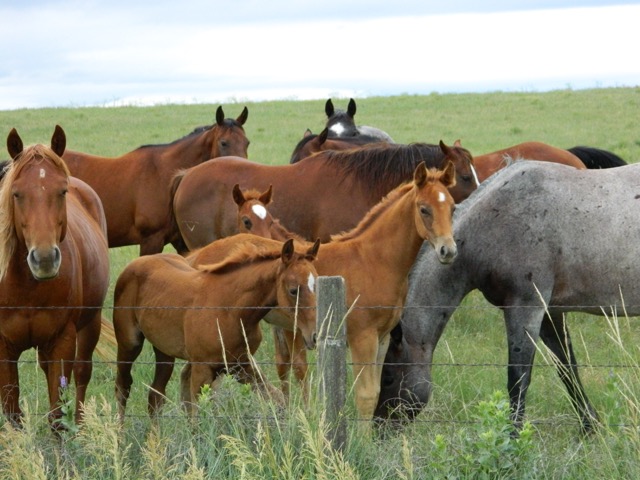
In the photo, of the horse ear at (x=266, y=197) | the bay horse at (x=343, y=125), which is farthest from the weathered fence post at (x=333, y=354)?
the bay horse at (x=343, y=125)

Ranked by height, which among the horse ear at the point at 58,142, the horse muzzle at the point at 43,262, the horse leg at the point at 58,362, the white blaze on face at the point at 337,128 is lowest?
the horse leg at the point at 58,362

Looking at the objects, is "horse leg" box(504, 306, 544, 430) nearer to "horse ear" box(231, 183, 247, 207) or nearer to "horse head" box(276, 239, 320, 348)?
"horse head" box(276, 239, 320, 348)

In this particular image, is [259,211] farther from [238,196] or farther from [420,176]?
[420,176]

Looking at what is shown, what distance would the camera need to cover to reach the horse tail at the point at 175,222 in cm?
993

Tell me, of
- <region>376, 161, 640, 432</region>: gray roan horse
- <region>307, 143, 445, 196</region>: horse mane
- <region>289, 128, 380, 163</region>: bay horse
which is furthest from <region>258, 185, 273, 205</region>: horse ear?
<region>289, 128, 380, 163</region>: bay horse

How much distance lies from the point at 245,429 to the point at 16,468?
1.05 metres

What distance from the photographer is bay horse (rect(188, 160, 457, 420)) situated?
18.7ft

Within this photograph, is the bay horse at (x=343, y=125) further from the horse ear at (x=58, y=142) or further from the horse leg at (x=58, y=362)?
the horse leg at (x=58, y=362)

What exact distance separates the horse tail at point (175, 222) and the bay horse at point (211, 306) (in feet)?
11.8

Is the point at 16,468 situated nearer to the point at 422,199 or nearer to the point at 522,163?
the point at 422,199

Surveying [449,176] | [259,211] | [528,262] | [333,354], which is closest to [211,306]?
[333,354]

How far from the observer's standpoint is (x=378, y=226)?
6.19 meters


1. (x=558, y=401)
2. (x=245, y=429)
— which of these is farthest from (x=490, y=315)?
(x=245, y=429)

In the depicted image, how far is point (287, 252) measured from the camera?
5.22 m
